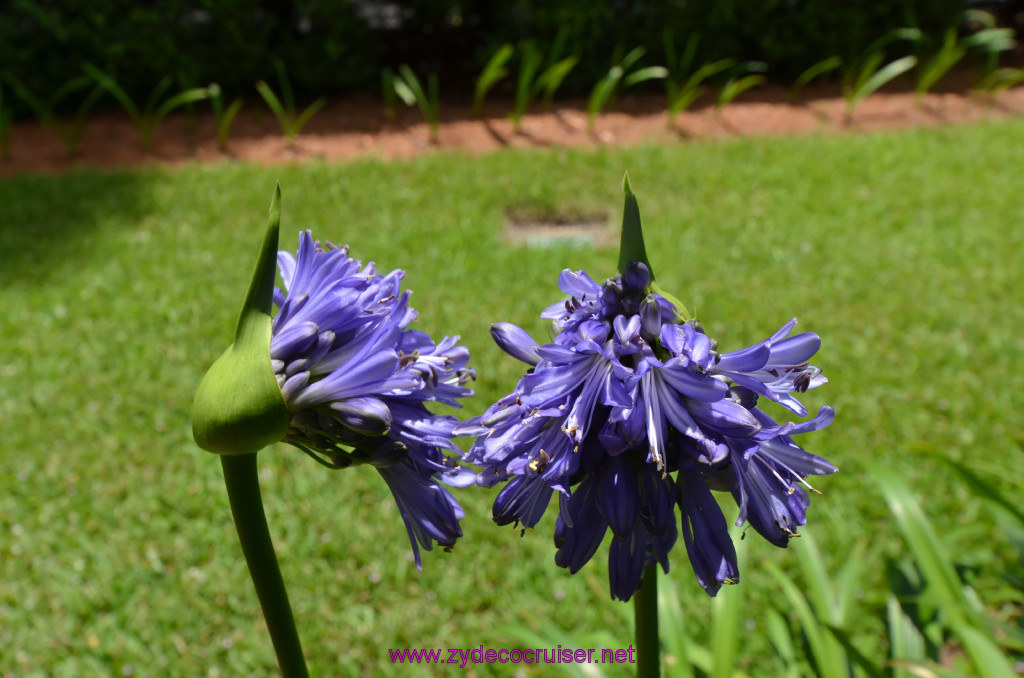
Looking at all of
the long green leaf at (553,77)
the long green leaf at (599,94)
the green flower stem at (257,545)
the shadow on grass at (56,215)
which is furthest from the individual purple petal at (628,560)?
the long green leaf at (553,77)

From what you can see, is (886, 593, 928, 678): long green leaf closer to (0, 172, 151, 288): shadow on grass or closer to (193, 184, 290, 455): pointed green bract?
(193, 184, 290, 455): pointed green bract

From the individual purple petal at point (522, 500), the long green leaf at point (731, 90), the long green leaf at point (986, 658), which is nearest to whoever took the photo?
the individual purple petal at point (522, 500)

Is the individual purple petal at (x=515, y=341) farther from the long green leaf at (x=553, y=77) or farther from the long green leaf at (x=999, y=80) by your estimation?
the long green leaf at (x=999, y=80)

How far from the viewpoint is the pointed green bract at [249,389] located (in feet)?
2.83

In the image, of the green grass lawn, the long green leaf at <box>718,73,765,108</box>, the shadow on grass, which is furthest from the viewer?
the long green leaf at <box>718,73,765,108</box>

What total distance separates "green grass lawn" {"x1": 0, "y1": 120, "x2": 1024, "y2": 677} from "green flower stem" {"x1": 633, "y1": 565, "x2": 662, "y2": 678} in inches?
49.8

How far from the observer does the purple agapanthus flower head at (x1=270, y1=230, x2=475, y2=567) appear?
3.11 ft

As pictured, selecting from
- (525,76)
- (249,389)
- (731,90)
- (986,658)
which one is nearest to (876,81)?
(731,90)

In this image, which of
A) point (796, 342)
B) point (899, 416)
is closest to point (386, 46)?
point (899, 416)

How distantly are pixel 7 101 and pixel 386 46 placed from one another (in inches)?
128

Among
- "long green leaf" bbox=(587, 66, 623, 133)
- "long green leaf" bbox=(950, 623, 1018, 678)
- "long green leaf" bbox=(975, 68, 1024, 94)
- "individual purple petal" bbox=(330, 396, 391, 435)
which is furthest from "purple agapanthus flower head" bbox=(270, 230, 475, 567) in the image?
"long green leaf" bbox=(975, 68, 1024, 94)

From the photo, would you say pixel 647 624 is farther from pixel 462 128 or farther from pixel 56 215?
pixel 462 128

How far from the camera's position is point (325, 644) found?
2797 mm

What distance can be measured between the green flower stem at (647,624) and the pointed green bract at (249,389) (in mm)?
484
